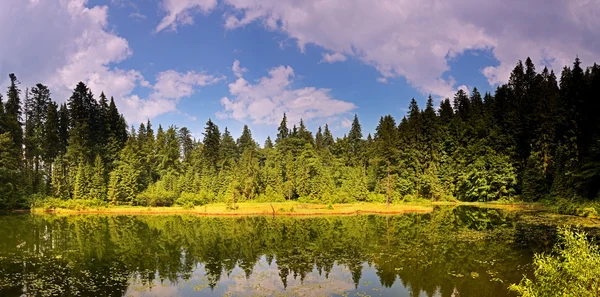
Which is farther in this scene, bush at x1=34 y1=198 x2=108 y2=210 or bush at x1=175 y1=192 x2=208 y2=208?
bush at x1=175 y1=192 x2=208 y2=208

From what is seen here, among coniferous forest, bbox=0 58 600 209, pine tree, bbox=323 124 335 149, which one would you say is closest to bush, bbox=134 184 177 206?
coniferous forest, bbox=0 58 600 209

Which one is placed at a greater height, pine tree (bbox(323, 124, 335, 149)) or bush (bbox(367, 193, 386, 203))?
pine tree (bbox(323, 124, 335, 149))

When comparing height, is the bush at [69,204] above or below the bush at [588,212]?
above

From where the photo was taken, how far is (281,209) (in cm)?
5703

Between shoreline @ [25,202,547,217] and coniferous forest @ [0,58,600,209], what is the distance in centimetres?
294

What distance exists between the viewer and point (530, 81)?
81312mm

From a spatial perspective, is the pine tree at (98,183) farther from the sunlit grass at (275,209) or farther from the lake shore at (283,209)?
the sunlit grass at (275,209)

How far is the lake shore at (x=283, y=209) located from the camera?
5700 centimetres

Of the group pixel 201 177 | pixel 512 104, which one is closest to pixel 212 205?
pixel 201 177

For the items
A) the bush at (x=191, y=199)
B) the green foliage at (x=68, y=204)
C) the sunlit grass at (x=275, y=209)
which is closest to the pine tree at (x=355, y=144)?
the sunlit grass at (x=275, y=209)

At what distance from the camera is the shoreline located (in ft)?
187

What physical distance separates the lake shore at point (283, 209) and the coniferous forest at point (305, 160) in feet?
9.46

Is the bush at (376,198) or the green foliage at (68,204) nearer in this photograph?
the green foliage at (68,204)

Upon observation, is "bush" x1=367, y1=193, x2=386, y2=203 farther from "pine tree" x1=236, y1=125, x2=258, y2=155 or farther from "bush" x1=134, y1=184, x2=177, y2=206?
"pine tree" x1=236, y1=125, x2=258, y2=155
